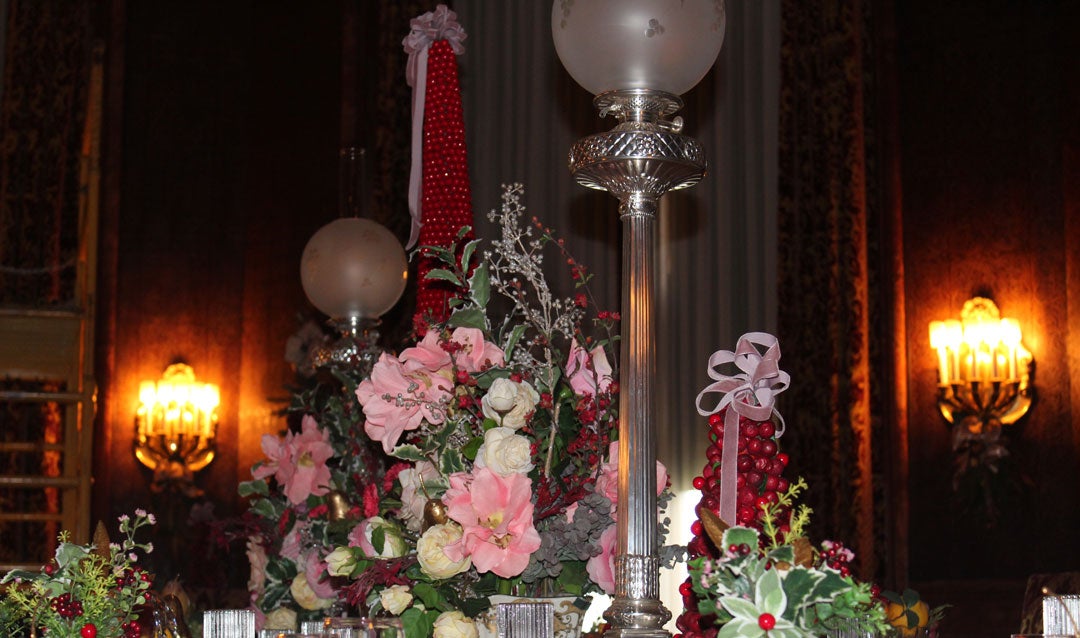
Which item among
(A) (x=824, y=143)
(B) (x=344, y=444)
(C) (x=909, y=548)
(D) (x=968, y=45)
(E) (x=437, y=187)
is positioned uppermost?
(D) (x=968, y=45)

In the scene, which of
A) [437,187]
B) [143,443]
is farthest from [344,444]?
[143,443]

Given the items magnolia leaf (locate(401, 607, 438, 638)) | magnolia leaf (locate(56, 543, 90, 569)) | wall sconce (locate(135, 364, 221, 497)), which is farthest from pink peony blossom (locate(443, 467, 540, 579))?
wall sconce (locate(135, 364, 221, 497))

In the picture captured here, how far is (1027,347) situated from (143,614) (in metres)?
4.32

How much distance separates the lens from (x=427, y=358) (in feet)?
6.12

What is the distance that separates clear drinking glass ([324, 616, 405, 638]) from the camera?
141 cm

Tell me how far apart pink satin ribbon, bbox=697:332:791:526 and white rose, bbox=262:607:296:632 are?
3.66 feet

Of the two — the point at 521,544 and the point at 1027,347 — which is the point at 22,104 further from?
the point at 521,544

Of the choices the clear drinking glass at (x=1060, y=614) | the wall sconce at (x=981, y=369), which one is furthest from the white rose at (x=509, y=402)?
the wall sconce at (x=981, y=369)

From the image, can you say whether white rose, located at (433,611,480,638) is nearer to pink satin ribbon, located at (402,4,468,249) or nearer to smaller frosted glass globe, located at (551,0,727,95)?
smaller frosted glass globe, located at (551,0,727,95)

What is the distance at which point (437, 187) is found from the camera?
2.31m

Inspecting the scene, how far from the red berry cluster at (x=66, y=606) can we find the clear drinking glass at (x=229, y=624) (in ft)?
1.00

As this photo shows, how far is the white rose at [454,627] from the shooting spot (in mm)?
1696

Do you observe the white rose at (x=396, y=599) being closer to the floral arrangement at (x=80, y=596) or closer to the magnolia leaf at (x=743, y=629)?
the floral arrangement at (x=80, y=596)

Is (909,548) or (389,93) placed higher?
(389,93)
